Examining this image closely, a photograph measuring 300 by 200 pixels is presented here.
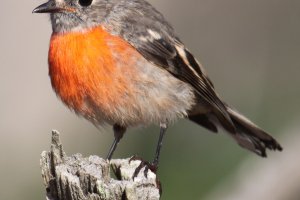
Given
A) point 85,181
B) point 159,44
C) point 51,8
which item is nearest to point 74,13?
point 51,8

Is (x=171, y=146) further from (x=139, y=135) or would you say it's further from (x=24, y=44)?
(x=24, y=44)

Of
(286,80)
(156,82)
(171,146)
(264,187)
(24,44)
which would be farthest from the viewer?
(24,44)

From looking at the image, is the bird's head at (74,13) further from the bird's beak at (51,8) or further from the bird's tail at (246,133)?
the bird's tail at (246,133)

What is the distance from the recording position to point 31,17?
13117 mm

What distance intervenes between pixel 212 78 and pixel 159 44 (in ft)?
16.2

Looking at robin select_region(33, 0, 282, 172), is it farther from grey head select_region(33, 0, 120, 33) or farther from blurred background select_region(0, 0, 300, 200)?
blurred background select_region(0, 0, 300, 200)

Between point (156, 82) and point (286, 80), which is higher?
point (156, 82)

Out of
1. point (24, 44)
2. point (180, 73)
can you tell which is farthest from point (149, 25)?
point (24, 44)

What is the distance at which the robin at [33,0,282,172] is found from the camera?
7195mm

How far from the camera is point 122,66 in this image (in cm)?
721

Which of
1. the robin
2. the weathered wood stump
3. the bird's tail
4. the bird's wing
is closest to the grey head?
the robin

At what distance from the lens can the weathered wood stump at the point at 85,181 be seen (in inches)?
219

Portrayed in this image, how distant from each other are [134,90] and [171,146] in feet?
12.8

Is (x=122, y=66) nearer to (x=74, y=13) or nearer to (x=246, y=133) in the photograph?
(x=74, y=13)
